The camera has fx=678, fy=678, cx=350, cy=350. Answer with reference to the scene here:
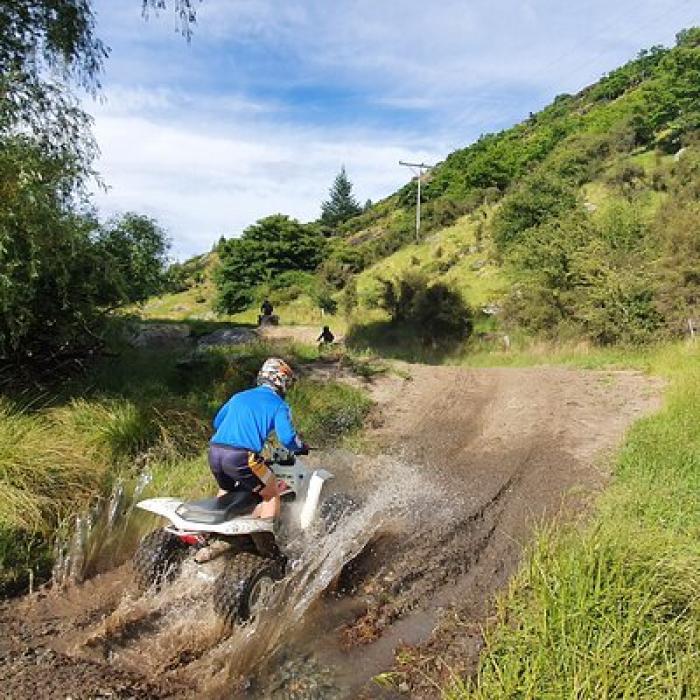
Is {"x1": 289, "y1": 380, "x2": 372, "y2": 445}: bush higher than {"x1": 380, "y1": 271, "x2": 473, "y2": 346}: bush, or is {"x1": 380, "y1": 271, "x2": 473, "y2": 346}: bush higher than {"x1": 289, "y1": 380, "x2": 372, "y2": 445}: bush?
{"x1": 380, "y1": 271, "x2": 473, "y2": 346}: bush

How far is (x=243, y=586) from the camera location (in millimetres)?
4734

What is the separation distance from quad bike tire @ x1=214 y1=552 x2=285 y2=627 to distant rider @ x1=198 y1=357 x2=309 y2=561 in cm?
34

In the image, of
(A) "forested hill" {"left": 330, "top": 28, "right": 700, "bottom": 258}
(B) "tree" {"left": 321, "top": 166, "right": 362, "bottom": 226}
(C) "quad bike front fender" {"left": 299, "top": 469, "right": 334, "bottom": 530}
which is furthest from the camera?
(B) "tree" {"left": 321, "top": 166, "right": 362, "bottom": 226}

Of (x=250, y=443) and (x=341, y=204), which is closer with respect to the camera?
(x=250, y=443)

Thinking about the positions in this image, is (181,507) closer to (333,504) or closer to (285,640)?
(285,640)

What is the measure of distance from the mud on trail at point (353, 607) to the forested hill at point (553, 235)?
1213 cm

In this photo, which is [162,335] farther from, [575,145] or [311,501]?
[575,145]

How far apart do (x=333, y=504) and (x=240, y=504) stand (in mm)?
1656

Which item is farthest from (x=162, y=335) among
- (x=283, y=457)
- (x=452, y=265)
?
(x=452, y=265)

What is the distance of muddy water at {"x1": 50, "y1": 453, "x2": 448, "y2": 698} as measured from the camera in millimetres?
4348

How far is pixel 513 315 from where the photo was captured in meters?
23.7

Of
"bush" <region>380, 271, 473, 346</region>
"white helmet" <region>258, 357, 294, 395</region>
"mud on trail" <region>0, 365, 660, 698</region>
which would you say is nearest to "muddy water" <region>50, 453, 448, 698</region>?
"mud on trail" <region>0, 365, 660, 698</region>

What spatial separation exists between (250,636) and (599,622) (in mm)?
2283

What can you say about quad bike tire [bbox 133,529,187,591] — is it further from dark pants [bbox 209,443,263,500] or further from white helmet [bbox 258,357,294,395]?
white helmet [bbox 258,357,294,395]
